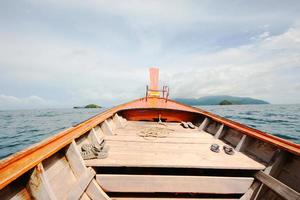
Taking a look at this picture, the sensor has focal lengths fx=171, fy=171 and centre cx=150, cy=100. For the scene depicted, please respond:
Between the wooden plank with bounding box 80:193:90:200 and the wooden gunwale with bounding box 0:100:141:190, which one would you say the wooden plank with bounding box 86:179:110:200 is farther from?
the wooden gunwale with bounding box 0:100:141:190

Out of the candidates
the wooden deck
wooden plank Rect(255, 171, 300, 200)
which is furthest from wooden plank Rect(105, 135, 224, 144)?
wooden plank Rect(255, 171, 300, 200)

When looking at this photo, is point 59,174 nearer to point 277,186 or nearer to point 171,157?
point 171,157

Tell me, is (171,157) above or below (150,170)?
above

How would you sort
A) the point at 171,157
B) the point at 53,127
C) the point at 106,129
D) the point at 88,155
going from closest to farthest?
the point at 88,155 → the point at 171,157 → the point at 106,129 → the point at 53,127

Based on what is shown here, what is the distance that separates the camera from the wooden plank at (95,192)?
7.11 feet

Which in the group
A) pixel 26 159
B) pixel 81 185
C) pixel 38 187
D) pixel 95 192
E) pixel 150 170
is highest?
pixel 26 159

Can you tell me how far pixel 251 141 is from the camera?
3268mm

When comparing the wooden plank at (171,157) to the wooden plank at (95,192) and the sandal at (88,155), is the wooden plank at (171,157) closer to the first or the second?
the sandal at (88,155)

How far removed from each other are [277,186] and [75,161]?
258 centimetres

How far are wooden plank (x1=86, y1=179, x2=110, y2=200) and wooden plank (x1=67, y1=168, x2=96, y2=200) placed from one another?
0.09m

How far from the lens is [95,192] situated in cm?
220

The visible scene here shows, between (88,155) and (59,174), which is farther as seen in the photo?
(88,155)

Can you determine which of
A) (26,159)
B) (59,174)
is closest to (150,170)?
(59,174)

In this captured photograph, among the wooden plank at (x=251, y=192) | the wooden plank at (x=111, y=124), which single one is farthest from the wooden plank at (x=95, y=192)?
the wooden plank at (x=111, y=124)
